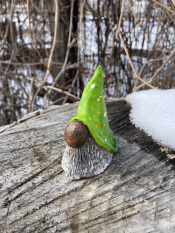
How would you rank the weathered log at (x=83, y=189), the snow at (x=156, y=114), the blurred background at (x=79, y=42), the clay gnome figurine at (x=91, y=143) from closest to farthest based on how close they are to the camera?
the weathered log at (x=83, y=189)
the clay gnome figurine at (x=91, y=143)
the snow at (x=156, y=114)
the blurred background at (x=79, y=42)

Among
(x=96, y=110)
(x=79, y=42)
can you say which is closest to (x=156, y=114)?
(x=96, y=110)

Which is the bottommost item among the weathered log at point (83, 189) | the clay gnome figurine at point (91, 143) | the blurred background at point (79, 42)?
the weathered log at point (83, 189)

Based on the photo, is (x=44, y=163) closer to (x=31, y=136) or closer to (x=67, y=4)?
(x=31, y=136)

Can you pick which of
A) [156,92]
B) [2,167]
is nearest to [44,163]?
[2,167]

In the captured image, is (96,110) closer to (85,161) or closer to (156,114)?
(85,161)

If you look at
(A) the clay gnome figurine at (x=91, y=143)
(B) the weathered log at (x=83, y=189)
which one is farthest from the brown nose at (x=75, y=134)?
(B) the weathered log at (x=83, y=189)

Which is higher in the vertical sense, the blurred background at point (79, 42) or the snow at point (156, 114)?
the blurred background at point (79, 42)

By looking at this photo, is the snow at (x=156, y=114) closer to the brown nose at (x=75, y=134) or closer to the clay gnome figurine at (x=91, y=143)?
the clay gnome figurine at (x=91, y=143)

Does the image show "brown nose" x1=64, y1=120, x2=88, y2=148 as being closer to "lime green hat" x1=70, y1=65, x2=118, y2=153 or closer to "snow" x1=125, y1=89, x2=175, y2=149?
"lime green hat" x1=70, y1=65, x2=118, y2=153
